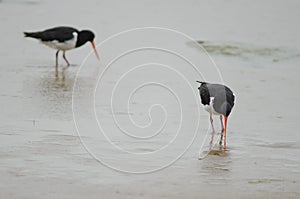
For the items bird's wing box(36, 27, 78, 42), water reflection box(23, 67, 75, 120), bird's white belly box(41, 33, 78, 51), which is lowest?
water reflection box(23, 67, 75, 120)

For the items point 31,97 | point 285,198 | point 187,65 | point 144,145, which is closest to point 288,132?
point 144,145

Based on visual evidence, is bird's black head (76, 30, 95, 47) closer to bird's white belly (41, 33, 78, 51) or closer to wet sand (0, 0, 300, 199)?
bird's white belly (41, 33, 78, 51)

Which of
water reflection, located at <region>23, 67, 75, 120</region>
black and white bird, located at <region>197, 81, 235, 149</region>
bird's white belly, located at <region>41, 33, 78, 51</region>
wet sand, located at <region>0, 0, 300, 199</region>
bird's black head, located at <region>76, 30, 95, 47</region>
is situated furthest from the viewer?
bird's black head, located at <region>76, 30, 95, 47</region>

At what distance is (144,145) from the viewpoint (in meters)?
7.35

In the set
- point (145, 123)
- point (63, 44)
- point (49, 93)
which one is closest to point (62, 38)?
point (63, 44)

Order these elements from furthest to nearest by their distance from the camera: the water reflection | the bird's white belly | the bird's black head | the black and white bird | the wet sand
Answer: the bird's black head → the bird's white belly → the water reflection → the black and white bird → the wet sand

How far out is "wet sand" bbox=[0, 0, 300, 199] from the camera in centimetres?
588

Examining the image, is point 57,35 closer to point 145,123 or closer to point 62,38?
point 62,38

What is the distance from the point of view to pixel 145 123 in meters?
8.44

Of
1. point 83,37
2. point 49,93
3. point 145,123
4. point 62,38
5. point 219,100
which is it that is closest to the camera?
point 219,100

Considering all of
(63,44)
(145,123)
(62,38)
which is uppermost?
(62,38)

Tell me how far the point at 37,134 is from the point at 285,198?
117 inches

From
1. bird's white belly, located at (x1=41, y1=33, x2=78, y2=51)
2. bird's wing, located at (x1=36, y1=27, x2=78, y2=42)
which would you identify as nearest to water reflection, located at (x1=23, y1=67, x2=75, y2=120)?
bird's white belly, located at (x1=41, y1=33, x2=78, y2=51)

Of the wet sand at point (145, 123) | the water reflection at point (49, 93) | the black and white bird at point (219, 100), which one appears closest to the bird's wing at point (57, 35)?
the wet sand at point (145, 123)
